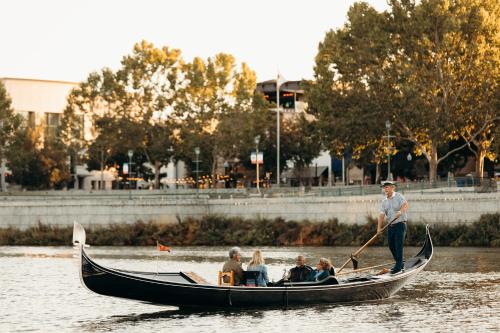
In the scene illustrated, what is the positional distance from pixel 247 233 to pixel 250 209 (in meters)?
2.10

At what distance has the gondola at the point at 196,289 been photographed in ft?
105

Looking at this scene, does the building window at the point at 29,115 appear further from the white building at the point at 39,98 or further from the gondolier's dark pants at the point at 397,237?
the gondolier's dark pants at the point at 397,237

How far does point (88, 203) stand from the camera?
7681 centimetres

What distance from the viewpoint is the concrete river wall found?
65625 millimetres

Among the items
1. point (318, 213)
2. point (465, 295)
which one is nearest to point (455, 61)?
point (318, 213)

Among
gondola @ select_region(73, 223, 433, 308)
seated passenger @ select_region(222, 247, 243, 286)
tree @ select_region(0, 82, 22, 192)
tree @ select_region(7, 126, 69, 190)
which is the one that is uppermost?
tree @ select_region(0, 82, 22, 192)

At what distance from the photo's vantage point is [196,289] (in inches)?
1280

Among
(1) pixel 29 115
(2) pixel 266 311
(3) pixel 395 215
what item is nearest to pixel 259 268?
(2) pixel 266 311

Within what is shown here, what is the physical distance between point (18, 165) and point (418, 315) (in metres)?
93.8

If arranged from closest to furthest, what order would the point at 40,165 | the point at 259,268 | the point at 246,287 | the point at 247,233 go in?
the point at 246,287 < the point at 259,268 < the point at 247,233 < the point at 40,165

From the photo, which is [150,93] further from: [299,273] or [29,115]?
[299,273]

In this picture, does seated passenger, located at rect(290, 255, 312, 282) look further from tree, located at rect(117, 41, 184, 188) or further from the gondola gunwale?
tree, located at rect(117, 41, 184, 188)

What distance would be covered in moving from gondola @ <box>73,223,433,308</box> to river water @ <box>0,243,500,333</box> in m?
0.39

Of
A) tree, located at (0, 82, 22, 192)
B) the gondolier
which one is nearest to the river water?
the gondolier
